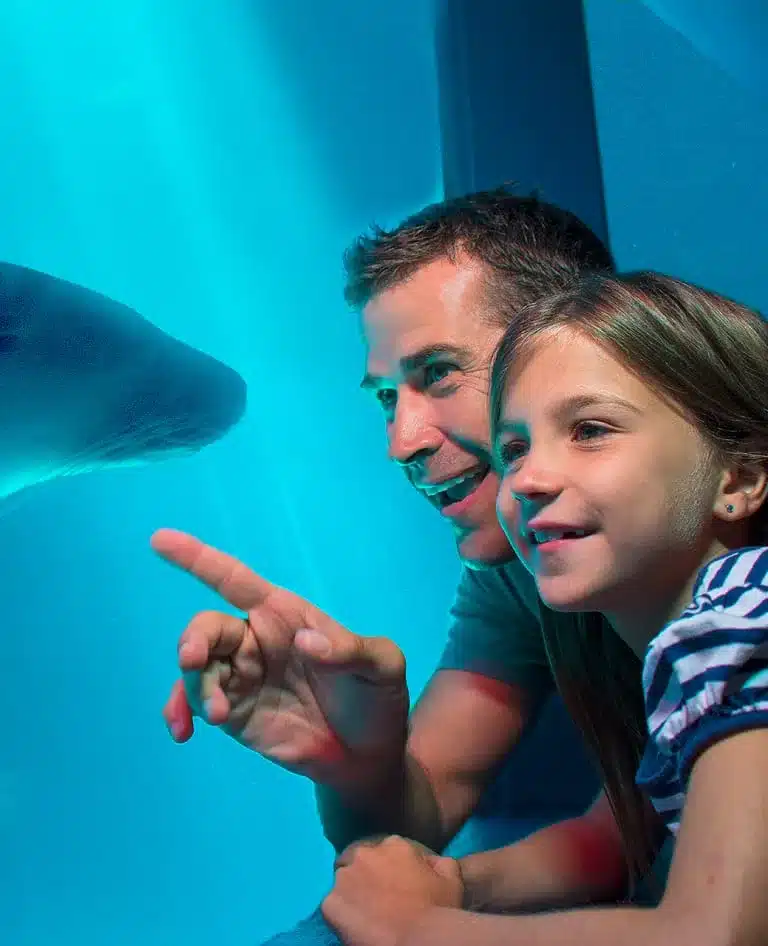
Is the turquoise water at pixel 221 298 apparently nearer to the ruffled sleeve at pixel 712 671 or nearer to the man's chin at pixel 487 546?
the man's chin at pixel 487 546

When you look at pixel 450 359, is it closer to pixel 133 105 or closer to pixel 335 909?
pixel 335 909

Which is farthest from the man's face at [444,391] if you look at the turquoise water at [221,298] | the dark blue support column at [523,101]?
the dark blue support column at [523,101]

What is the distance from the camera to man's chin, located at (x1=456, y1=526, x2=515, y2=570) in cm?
104

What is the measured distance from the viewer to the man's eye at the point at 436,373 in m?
Answer: 1.06

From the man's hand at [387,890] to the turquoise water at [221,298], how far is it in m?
0.88

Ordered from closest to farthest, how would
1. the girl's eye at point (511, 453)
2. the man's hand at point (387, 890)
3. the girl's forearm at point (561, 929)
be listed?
the girl's forearm at point (561, 929) < the man's hand at point (387, 890) < the girl's eye at point (511, 453)

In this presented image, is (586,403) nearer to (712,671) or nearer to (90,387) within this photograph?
(712,671)

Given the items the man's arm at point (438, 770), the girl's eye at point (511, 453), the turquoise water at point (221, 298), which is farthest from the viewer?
the turquoise water at point (221, 298)

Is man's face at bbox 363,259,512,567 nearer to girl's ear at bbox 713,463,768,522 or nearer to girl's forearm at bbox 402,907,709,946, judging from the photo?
girl's ear at bbox 713,463,768,522

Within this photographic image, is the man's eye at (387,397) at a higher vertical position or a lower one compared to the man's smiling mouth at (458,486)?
higher

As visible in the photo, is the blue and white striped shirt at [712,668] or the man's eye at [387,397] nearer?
the blue and white striped shirt at [712,668]

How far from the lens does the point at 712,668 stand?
56 cm

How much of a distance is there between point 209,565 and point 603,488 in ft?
1.02

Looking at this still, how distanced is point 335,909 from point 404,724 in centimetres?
18
